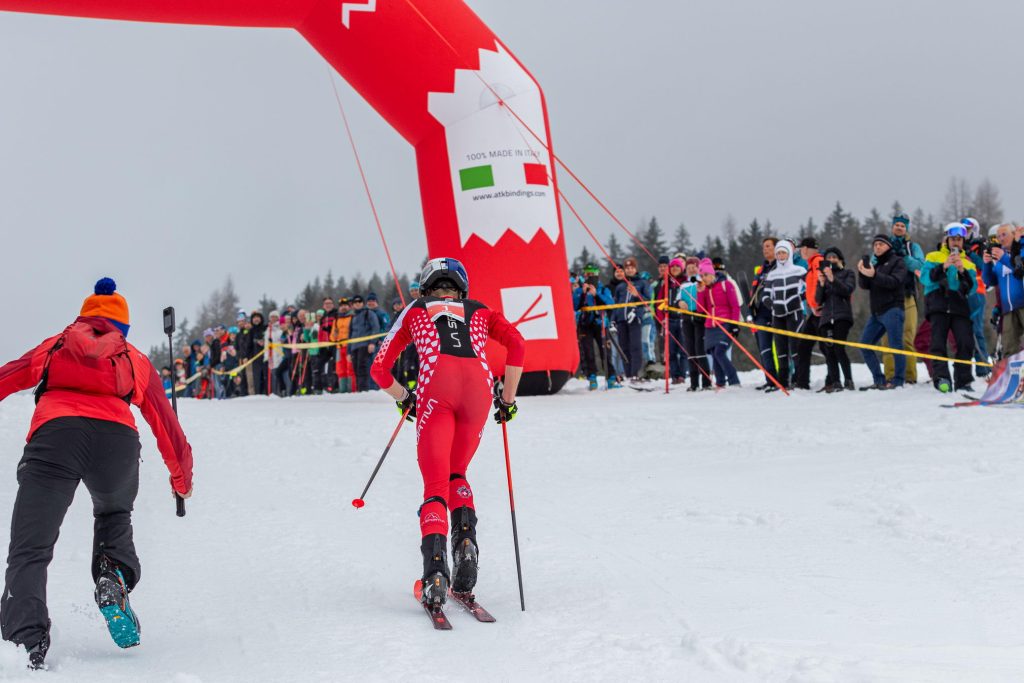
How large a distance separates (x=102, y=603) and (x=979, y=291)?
905cm

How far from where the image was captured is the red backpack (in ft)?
12.5

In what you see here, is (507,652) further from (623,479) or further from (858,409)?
(858,409)

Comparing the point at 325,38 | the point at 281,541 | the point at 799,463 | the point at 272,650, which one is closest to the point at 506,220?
the point at 325,38

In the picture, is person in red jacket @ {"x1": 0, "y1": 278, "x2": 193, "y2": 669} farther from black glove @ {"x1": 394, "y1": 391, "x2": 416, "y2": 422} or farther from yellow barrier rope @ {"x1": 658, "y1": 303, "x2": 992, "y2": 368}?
yellow barrier rope @ {"x1": 658, "y1": 303, "x2": 992, "y2": 368}

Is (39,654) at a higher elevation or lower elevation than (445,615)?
higher

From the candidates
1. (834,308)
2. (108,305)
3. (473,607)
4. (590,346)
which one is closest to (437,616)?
(473,607)

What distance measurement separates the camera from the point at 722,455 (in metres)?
7.69

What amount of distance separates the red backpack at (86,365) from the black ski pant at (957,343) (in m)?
8.11

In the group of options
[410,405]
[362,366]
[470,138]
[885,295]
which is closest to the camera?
[410,405]

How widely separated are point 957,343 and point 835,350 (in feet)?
4.89

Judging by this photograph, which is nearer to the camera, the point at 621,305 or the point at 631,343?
the point at 621,305

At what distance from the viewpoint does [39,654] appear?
3436 millimetres

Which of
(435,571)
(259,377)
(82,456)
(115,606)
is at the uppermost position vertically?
(82,456)

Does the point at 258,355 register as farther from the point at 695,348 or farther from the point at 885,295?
the point at 885,295
